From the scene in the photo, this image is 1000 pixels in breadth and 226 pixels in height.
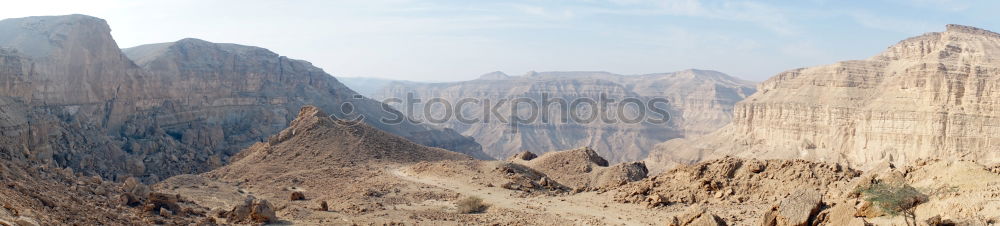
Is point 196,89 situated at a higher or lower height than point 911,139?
higher

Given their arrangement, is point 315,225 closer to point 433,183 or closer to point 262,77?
point 433,183

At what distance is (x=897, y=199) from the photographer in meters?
10.4

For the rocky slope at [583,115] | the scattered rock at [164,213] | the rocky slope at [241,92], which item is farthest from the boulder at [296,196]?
the rocky slope at [583,115]

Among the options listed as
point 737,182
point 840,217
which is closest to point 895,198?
point 840,217

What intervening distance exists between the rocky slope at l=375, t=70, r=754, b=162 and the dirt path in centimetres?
7524

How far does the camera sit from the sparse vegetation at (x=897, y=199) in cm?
1045

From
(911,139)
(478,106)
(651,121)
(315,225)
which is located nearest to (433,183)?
(315,225)

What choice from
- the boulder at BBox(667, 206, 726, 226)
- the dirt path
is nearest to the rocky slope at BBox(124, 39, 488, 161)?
the dirt path

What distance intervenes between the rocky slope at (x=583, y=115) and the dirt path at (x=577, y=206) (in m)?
75.2

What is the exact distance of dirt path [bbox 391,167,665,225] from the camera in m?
15.3

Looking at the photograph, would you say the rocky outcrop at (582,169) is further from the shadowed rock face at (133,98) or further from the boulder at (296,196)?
the shadowed rock face at (133,98)

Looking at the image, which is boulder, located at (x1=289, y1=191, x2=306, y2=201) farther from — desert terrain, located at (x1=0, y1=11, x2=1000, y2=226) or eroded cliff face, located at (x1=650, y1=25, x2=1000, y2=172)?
eroded cliff face, located at (x1=650, y1=25, x2=1000, y2=172)

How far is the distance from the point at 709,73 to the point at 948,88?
139 m

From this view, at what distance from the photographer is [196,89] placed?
55.3 m
